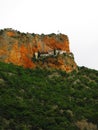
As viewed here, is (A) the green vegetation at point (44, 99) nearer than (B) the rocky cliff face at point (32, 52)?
Yes

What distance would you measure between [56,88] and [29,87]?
12.8ft

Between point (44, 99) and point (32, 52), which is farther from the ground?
point (32, 52)

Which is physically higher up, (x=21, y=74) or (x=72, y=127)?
(x=21, y=74)

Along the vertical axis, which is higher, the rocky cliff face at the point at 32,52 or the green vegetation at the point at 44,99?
the rocky cliff face at the point at 32,52

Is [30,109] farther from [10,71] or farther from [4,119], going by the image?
[10,71]

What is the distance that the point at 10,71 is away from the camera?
6278 centimetres

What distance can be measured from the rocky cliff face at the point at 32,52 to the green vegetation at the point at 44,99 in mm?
1949

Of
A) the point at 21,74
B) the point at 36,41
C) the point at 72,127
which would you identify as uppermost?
the point at 36,41

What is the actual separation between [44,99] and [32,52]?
17.5 metres

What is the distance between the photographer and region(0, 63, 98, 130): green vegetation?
47.1m

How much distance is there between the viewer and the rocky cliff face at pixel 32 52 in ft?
224

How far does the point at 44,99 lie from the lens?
53.9m

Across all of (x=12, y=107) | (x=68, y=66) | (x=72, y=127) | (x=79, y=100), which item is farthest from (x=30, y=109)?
(x=68, y=66)

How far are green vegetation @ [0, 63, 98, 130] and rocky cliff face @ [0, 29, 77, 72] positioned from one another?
195 centimetres
